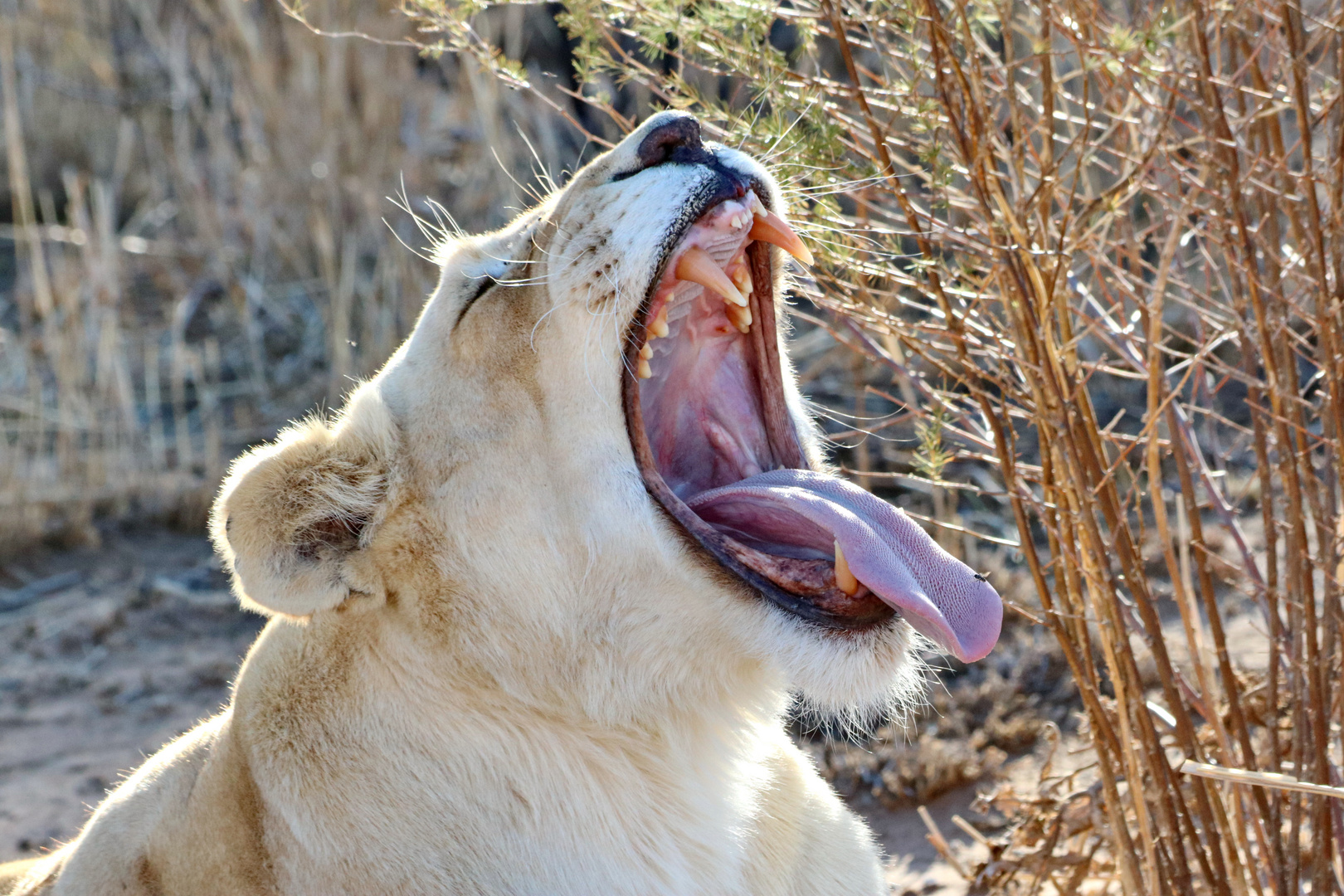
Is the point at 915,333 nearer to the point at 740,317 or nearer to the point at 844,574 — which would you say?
the point at 740,317

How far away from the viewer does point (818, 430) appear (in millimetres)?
2789

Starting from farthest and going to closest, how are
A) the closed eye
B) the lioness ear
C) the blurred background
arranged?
the closed eye → the blurred background → the lioness ear

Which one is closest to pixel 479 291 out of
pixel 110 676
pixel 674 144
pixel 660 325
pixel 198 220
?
pixel 660 325

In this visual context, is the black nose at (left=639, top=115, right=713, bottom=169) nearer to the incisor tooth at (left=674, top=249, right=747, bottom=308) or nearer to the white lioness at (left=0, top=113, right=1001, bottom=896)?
the white lioness at (left=0, top=113, right=1001, bottom=896)

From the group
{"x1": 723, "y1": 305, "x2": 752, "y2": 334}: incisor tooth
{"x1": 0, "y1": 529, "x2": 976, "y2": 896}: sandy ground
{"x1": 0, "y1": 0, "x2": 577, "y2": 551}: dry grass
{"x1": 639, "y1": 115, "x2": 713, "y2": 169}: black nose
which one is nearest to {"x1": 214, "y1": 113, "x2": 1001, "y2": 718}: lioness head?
{"x1": 639, "y1": 115, "x2": 713, "y2": 169}: black nose

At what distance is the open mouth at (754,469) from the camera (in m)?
2.21

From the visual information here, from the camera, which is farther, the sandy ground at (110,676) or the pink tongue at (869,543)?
the sandy ground at (110,676)

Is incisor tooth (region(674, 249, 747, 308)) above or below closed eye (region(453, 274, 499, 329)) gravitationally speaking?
above

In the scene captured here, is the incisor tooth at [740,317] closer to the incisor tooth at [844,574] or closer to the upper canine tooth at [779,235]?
the upper canine tooth at [779,235]

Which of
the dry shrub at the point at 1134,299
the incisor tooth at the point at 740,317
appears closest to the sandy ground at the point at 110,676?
the dry shrub at the point at 1134,299

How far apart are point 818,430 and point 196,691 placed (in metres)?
3.30

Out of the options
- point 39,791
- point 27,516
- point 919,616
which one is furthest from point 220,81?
point 919,616

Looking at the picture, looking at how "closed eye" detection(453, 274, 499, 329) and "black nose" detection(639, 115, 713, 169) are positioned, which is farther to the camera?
"closed eye" detection(453, 274, 499, 329)

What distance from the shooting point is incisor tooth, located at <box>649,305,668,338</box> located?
238 cm
